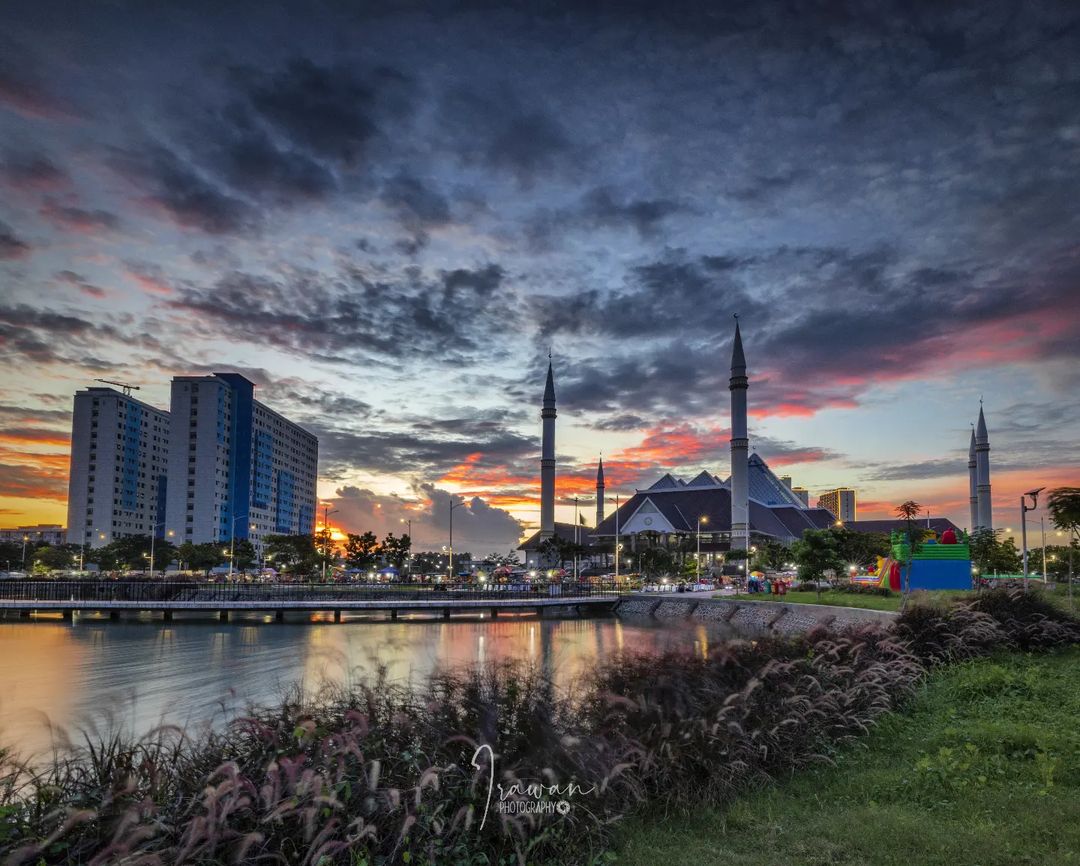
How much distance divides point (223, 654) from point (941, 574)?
139 feet

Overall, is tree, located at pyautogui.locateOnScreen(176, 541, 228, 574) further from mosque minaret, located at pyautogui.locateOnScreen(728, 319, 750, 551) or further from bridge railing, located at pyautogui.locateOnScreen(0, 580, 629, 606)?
mosque minaret, located at pyautogui.locateOnScreen(728, 319, 750, 551)

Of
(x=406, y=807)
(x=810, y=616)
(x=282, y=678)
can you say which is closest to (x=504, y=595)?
(x=810, y=616)

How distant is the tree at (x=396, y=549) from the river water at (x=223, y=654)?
60640mm

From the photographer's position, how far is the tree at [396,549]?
134m

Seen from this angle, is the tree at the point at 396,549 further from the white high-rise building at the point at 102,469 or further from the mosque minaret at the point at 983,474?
the mosque minaret at the point at 983,474

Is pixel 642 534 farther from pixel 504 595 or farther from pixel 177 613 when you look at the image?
pixel 177 613

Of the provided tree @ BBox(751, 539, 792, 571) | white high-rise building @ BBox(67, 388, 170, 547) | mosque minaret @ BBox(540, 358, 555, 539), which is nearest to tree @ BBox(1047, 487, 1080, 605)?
tree @ BBox(751, 539, 792, 571)

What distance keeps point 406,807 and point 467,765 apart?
4.20 feet

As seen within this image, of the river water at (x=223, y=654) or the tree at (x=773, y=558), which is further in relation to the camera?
the tree at (x=773, y=558)

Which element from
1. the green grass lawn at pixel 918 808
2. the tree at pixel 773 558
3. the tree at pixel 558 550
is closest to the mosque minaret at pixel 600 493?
the tree at pixel 558 550

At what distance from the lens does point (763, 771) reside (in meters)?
9.54
